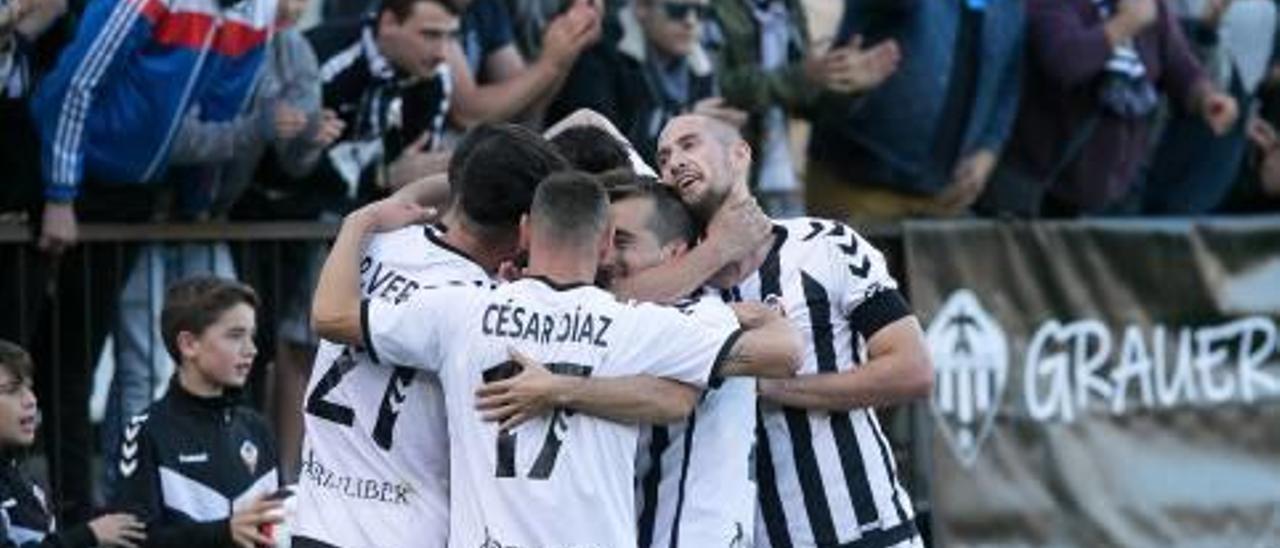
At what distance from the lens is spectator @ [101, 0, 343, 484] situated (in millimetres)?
12492

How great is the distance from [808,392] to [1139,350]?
6123mm

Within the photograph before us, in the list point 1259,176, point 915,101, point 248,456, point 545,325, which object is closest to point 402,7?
point 248,456

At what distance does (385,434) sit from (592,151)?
1003 millimetres

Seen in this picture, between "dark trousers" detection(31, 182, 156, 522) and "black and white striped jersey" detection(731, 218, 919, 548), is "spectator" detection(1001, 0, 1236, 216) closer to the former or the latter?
"dark trousers" detection(31, 182, 156, 522)

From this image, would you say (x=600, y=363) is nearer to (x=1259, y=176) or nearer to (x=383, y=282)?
(x=383, y=282)


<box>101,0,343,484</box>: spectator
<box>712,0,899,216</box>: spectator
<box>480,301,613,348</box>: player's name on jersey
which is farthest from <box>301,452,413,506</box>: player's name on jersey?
<box>712,0,899,216</box>: spectator

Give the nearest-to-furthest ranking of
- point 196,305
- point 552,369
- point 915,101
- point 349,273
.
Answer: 1. point 552,369
2. point 349,273
3. point 196,305
4. point 915,101

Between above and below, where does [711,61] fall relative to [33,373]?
above

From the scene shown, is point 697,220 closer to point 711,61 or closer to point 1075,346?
point 711,61

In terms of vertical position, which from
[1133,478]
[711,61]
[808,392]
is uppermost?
[711,61]

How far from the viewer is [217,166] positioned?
12617 millimetres

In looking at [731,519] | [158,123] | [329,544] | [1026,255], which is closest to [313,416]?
[329,544]

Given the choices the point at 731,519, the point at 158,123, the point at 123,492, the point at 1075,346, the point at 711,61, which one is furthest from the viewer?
the point at 1075,346

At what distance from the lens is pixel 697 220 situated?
9422 mm
